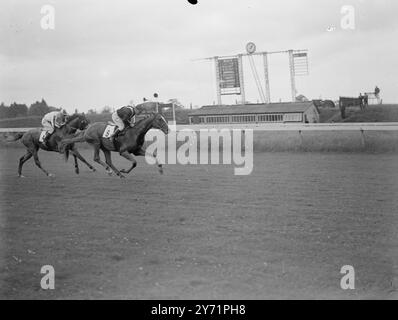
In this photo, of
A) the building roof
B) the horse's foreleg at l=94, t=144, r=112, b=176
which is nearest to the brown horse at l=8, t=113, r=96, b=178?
the horse's foreleg at l=94, t=144, r=112, b=176

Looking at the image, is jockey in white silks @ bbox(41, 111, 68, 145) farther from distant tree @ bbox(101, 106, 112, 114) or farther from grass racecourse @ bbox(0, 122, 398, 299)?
grass racecourse @ bbox(0, 122, 398, 299)

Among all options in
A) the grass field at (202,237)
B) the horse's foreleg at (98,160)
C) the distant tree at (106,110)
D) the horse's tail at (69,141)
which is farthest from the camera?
the horse's tail at (69,141)

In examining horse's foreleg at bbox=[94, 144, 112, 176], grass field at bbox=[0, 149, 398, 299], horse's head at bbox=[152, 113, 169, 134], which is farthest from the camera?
horse's foreleg at bbox=[94, 144, 112, 176]

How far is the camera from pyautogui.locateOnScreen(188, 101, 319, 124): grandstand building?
2231 centimetres

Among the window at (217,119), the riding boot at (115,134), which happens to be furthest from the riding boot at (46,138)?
the window at (217,119)

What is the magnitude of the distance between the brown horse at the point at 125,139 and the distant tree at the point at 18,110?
1.59 meters

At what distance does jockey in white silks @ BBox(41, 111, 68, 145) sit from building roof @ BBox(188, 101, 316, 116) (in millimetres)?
9999

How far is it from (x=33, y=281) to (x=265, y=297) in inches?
101

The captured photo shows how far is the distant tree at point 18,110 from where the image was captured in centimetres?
1334

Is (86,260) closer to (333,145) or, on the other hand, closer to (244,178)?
(244,178)

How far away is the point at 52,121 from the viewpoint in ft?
42.5

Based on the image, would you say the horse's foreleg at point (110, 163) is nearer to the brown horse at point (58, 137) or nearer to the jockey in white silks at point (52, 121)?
the brown horse at point (58, 137)
